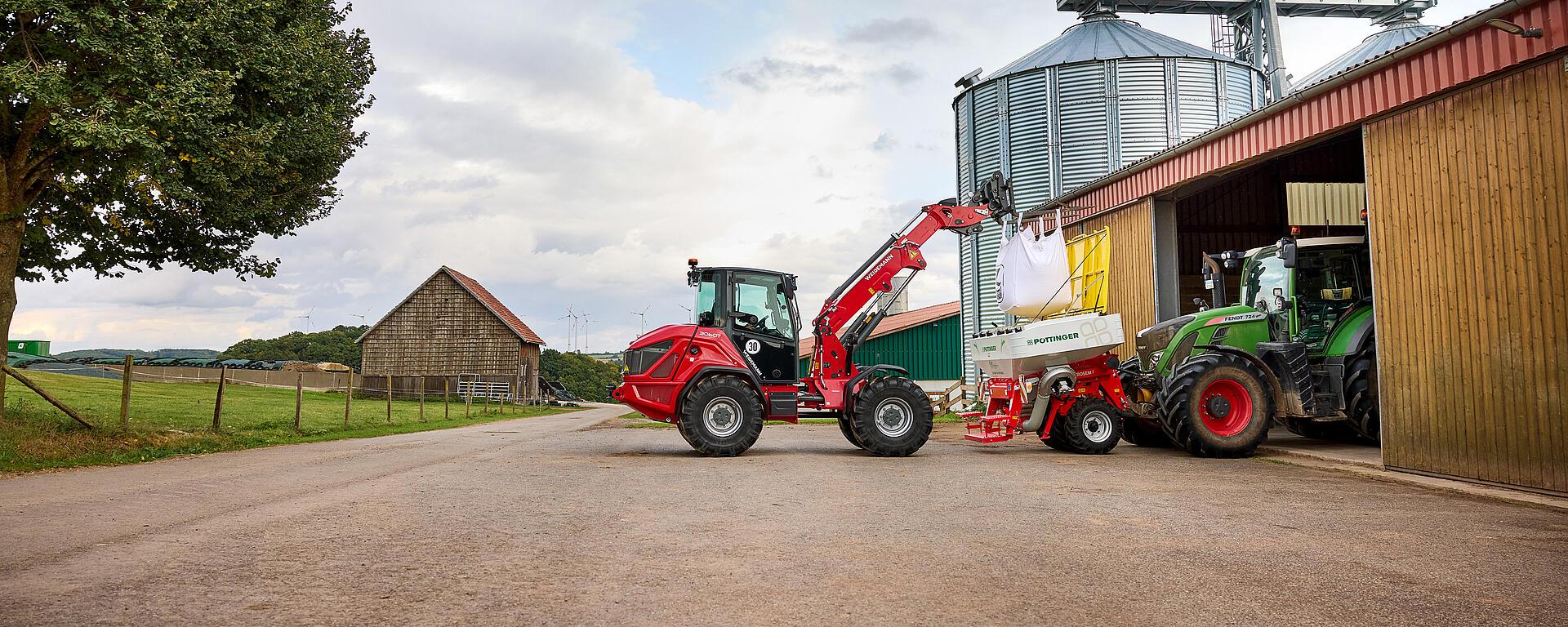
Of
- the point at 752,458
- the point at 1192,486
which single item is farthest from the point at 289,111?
the point at 1192,486

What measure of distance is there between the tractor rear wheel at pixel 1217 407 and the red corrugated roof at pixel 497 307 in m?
38.9

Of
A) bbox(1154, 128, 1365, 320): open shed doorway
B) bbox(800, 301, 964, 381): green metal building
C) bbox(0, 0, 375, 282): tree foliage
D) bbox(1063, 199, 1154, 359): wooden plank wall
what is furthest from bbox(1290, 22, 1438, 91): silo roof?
bbox(0, 0, 375, 282): tree foliage

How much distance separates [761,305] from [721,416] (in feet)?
5.91

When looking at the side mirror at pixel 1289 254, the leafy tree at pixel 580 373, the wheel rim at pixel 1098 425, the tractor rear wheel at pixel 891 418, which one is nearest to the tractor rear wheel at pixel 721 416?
the tractor rear wheel at pixel 891 418

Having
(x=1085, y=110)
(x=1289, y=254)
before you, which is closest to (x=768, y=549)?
(x=1289, y=254)

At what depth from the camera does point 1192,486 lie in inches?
344

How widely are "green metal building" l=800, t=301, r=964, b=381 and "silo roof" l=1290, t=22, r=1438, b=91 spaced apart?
1415cm

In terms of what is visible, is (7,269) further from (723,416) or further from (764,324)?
(764,324)

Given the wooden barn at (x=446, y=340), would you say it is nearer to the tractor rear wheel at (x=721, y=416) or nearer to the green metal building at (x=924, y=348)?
the green metal building at (x=924, y=348)

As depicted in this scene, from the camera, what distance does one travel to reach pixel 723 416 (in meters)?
12.6

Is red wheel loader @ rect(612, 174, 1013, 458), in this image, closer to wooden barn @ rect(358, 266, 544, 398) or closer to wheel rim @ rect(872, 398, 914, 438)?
wheel rim @ rect(872, 398, 914, 438)

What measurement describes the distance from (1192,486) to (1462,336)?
10.4ft

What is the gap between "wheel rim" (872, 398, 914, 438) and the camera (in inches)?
490

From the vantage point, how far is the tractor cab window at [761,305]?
13.2 meters
